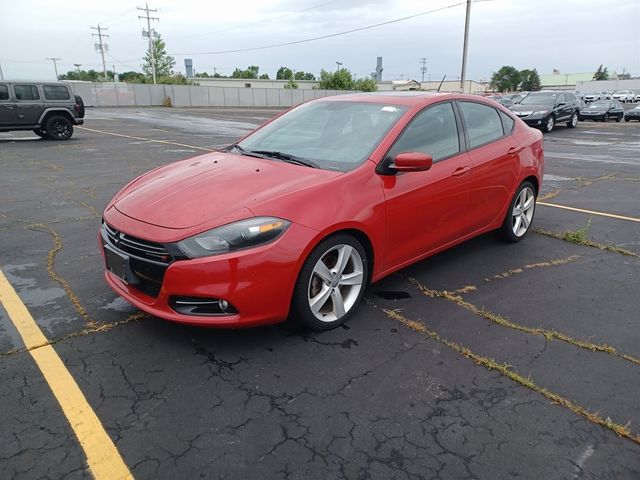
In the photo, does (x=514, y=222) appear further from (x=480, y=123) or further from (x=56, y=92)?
(x=56, y=92)

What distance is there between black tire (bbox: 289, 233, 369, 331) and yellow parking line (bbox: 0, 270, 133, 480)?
132cm

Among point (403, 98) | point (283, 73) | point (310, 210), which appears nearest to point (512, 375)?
point (310, 210)

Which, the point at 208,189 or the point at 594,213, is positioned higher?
the point at 208,189

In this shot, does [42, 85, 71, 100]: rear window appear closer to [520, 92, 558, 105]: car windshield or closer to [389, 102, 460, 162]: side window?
[389, 102, 460, 162]: side window

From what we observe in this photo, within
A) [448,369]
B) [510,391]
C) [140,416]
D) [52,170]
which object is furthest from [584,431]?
[52,170]

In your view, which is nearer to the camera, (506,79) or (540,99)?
(540,99)

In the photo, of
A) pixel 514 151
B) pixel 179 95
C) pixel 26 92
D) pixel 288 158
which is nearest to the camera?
pixel 288 158

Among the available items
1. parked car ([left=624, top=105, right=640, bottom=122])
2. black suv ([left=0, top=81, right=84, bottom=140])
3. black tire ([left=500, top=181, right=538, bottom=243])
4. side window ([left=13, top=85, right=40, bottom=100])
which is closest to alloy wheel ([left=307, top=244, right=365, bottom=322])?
black tire ([left=500, top=181, right=538, bottom=243])

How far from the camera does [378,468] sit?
87.7 inches

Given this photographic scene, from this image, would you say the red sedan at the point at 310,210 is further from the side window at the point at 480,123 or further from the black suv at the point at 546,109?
the black suv at the point at 546,109

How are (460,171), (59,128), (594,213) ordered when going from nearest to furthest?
1. (460,171)
2. (594,213)
3. (59,128)

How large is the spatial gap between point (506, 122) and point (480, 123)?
1.84 ft

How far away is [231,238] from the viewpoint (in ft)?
9.49

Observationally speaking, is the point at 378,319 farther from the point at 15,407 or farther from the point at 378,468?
the point at 15,407
